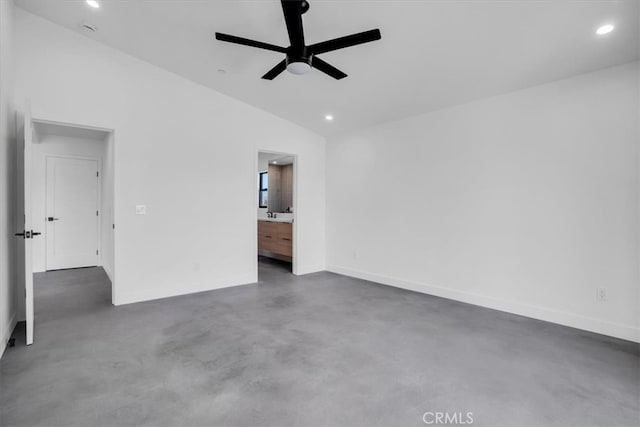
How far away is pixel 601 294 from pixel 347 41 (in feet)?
11.1

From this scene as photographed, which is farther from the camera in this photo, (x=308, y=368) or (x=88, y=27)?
(x=88, y=27)

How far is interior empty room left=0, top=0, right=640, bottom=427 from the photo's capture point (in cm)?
208

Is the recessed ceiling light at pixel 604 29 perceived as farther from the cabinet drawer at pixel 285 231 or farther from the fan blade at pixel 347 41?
the cabinet drawer at pixel 285 231

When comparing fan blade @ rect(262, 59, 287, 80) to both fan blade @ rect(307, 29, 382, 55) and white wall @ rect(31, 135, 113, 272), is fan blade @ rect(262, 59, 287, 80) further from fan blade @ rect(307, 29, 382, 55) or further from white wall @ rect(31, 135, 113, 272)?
white wall @ rect(31, 135, 113, 272)

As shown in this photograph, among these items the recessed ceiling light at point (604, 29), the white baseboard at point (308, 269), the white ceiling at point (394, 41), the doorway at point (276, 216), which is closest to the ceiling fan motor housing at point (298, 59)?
the white ceiling at point (394, 41)

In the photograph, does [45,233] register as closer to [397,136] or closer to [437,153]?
[397,136]

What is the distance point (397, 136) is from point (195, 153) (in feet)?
10.0

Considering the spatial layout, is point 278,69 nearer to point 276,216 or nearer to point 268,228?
point 268,228

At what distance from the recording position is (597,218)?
9.88 ft

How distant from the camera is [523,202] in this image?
3471 millimetres

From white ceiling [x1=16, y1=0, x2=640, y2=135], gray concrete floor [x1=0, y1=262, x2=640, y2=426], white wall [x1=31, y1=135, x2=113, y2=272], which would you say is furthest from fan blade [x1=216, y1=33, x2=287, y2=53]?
white wall [x1=31, y1=135, x2=113, y2=272]

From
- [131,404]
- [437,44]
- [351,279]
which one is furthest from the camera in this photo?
[351,279]

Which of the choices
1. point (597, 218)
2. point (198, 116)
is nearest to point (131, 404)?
point (198, 116)

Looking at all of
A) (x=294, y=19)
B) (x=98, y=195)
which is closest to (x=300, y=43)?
(x=294, y=19)
